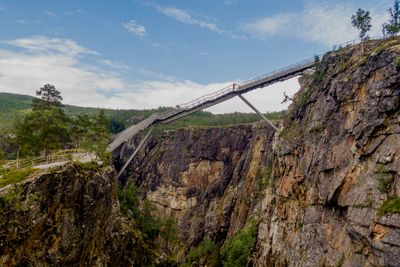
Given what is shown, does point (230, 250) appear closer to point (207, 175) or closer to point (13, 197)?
point (207, 175)

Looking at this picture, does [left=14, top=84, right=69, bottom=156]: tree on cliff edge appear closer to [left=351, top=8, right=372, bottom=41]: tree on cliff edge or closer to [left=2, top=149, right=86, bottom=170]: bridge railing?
[left=2, top=149, right=86, bottom=170]: bridge railing

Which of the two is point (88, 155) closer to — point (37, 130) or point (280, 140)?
point (37, 130)

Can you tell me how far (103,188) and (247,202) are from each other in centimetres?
5824

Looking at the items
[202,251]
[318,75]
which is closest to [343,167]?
[318,75]

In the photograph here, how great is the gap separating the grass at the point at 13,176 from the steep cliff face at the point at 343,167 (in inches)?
1109

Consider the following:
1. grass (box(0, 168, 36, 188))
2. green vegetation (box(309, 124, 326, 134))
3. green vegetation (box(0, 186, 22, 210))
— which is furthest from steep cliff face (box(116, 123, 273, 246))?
green vegetation (box(0, 186, 22, 210))

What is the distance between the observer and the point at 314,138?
4959 centimetres

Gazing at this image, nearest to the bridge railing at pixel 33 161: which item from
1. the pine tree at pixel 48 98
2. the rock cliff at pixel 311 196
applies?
the rock cliff at pixel 311 196

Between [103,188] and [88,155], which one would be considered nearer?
[103,188]

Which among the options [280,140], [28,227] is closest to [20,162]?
[28,227]

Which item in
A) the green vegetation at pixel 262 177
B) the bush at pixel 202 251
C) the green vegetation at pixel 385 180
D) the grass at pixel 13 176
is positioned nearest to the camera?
the grass at pixel 13 176

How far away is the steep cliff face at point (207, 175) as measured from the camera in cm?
9406

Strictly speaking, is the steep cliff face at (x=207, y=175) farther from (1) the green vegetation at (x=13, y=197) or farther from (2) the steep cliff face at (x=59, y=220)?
(1) the green vegetation at (x=13, y=197)

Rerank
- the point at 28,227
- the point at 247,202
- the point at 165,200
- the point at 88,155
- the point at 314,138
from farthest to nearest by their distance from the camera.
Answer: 1. the point at 165,200
2. the point at 247,202
3. the point at 314,138
4. the point at 88,155
5. the point at 28,227
